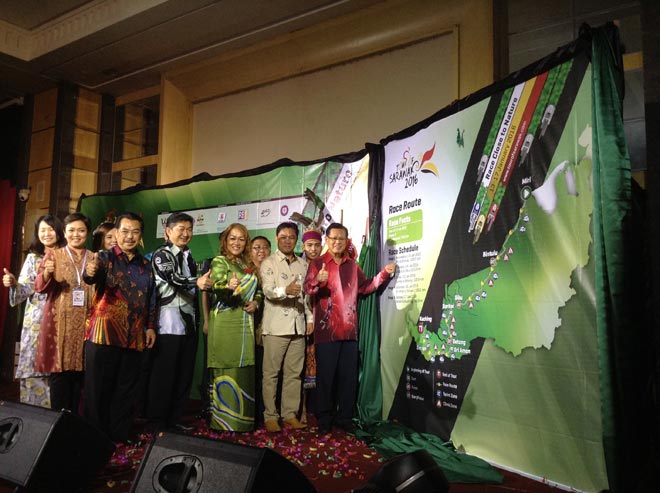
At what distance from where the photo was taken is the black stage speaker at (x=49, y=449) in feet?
6.88

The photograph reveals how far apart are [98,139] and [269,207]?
11.2ft

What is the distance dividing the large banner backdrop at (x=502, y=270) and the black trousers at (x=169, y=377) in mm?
1178

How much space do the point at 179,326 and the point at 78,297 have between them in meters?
0.63

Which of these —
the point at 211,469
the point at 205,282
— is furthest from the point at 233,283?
the point at 211,469

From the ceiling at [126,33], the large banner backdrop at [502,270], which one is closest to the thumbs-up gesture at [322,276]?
the large banner backdrop at [502,270]

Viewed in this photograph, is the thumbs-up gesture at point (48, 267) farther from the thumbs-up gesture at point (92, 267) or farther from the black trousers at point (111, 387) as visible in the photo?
A: the black trousers at point (111, 387)

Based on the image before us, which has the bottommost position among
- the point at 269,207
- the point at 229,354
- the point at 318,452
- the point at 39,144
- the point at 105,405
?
the point at 318,452

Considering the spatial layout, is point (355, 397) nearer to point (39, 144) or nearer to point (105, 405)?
point (105, 405)

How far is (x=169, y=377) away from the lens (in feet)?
11.3

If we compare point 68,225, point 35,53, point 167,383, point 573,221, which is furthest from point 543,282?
point 35,53

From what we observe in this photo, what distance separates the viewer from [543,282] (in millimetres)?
2482

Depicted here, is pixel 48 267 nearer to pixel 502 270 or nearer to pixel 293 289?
pixel 293 289

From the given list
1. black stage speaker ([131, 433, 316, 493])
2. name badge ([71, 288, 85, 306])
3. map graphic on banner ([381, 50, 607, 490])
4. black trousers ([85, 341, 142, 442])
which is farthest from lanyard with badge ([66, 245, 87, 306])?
map graphic on banner ([381, 50, 607, 490])

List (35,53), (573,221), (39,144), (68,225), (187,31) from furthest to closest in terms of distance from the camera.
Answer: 1. (39,144)
2. (35,53)
3. (187,31)
4. (68,225)
5. (573,221)
